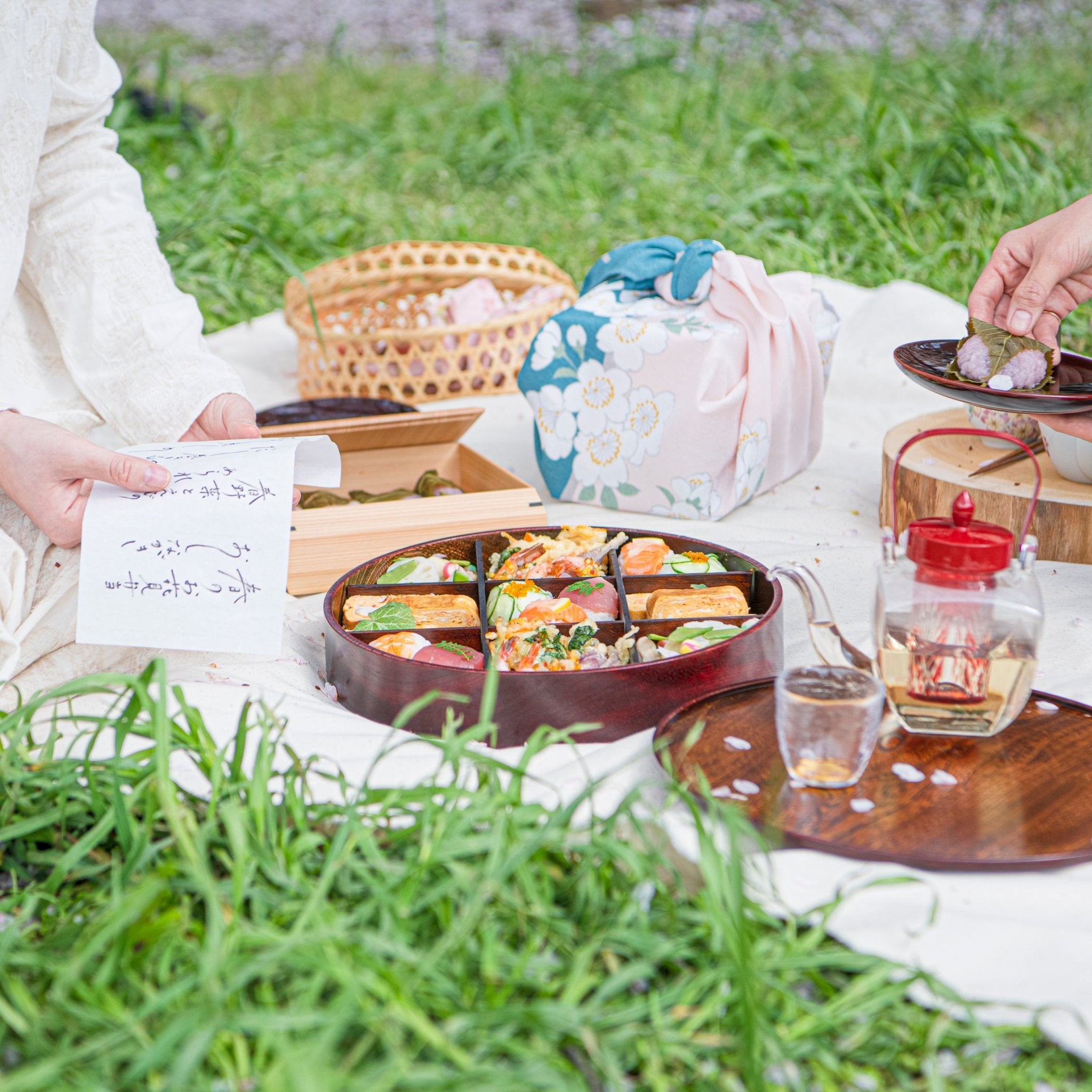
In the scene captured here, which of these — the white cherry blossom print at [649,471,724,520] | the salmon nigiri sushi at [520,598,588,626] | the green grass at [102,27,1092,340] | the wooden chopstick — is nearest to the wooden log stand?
the wooden chopstick

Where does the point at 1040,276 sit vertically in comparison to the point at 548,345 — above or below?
above

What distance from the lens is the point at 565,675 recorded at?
170cm

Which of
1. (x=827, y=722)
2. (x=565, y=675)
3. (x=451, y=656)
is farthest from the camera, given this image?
(x=451, y=656)

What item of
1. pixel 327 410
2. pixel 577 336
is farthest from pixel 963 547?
pixel 327 410

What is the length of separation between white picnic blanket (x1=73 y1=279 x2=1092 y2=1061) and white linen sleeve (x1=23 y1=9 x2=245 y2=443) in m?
0.44

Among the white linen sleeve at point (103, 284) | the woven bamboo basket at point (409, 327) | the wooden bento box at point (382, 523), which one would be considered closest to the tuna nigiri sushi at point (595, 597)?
the wooden bento box at point (382, 523)

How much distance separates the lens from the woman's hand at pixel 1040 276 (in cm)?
235

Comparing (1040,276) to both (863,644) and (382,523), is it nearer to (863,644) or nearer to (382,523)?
(863,644)

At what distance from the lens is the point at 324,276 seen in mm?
3834

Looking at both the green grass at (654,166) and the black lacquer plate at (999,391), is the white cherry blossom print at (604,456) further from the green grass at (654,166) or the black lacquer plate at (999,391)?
the green grass at (654,166)

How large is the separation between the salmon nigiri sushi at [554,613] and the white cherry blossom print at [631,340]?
951mm

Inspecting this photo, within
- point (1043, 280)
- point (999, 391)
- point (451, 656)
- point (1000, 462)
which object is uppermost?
point (1043, 280)

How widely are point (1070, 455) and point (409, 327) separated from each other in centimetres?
208

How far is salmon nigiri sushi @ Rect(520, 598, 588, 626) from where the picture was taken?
1916mm
